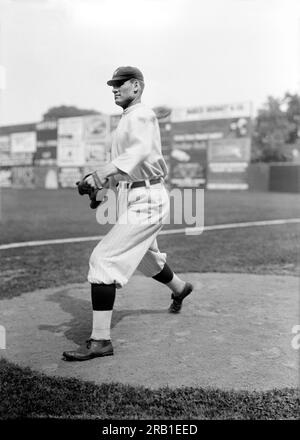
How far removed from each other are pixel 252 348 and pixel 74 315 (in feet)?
4.39

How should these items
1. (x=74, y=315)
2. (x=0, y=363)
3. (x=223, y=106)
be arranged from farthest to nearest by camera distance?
(x=223, y=106)
(x=74, y=315)
(x=0, y=363)

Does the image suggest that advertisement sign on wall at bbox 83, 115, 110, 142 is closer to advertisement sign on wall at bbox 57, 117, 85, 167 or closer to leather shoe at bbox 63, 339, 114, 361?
advertisement sign on wall at bbox 57, 117, 85, 167

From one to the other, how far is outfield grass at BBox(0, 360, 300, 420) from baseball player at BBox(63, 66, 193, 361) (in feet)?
1.48

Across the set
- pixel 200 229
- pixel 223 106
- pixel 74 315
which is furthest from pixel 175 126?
pixel 74 315

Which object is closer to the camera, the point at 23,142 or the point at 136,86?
the point at 136,86

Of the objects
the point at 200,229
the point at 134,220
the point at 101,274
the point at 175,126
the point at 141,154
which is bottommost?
the point at 200,229

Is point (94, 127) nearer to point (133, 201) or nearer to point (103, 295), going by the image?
point (133, 201)

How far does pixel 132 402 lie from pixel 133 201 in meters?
1.17

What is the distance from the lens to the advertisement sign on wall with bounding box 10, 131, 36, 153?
1479 inches

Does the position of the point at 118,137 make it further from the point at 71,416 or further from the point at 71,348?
the point at 71,416

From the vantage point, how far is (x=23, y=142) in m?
38.3

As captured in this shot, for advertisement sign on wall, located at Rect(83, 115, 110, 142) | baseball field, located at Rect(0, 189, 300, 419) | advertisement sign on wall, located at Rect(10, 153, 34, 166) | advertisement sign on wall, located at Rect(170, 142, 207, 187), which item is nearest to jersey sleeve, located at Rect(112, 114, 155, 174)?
baseball field, located at Rect(0, 189, 300, 419)

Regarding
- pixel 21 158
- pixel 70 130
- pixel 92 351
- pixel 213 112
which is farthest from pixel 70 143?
pixel 92 351

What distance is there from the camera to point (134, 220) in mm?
2980
